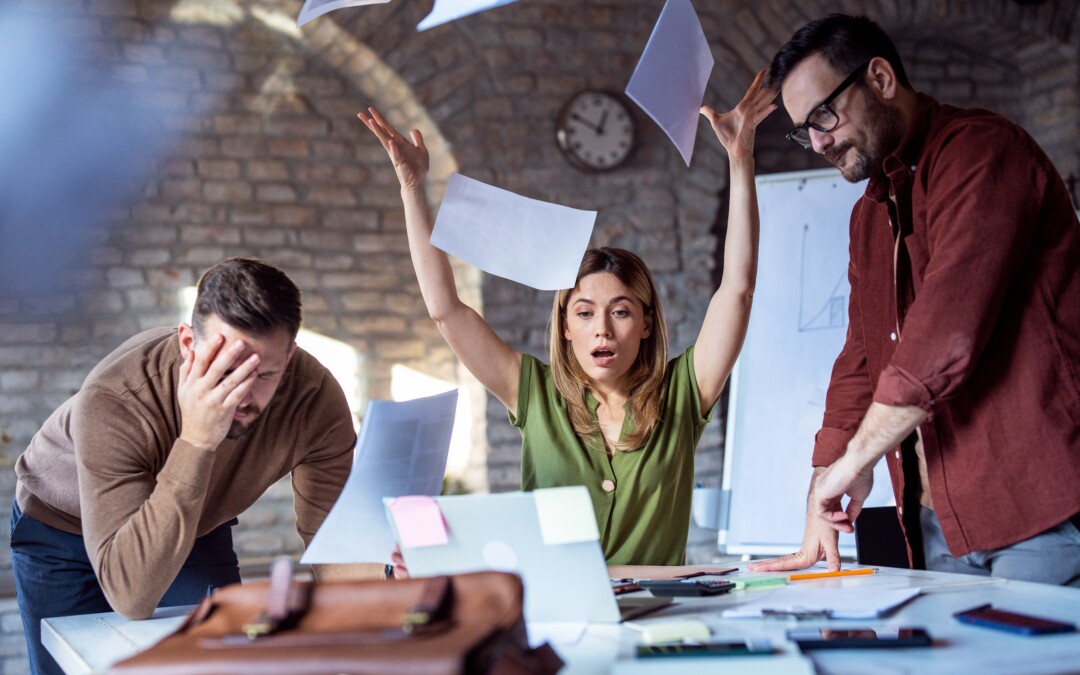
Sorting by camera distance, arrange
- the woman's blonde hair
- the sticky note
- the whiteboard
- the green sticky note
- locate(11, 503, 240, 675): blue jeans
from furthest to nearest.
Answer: the whiteboard < the woman's blonde hair < locate(11, 503, 240, 675): blue jeans < the green sticky note < the sticky note

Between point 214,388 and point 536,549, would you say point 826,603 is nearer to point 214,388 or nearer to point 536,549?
point 536,549

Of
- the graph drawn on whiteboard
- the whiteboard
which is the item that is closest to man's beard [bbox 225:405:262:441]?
the whiteboard

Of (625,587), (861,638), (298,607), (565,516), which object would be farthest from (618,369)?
(298,607)

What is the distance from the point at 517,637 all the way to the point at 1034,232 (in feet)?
3.33

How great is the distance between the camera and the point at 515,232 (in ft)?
5.65

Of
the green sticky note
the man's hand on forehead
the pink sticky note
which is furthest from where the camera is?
the man's hand on forehead

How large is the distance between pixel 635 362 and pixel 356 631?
117 cm

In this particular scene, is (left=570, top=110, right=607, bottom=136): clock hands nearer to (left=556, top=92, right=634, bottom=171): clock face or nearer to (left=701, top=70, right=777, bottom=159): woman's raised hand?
(left=556, top=92, right=634, bottom=171): clock face

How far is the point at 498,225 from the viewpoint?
1.73 metres

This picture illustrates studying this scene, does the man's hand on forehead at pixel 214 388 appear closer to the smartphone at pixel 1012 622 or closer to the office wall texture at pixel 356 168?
the smartphone at pixel 1012 622

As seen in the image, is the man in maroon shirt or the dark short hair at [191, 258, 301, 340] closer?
the man in maroon shirt

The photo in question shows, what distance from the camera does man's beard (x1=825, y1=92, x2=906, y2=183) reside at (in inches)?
62.8

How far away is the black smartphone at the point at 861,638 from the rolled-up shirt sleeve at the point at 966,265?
0.42m

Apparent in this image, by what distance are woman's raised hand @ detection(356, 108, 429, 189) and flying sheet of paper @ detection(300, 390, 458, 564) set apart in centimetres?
54
